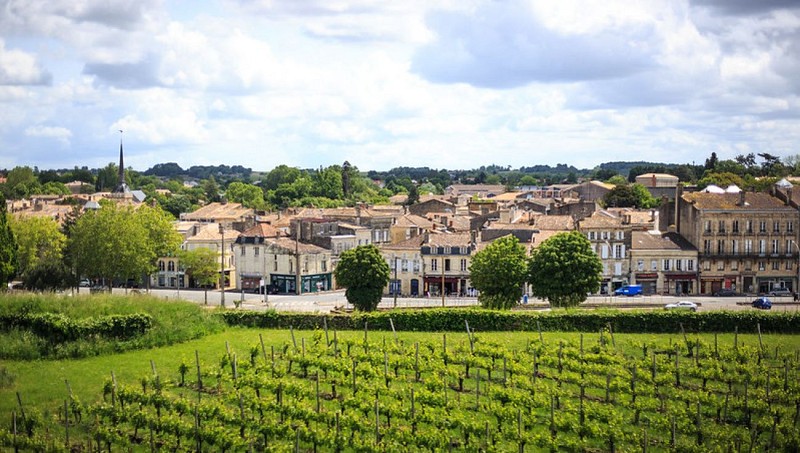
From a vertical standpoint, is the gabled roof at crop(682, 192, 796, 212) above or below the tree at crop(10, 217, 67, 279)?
above

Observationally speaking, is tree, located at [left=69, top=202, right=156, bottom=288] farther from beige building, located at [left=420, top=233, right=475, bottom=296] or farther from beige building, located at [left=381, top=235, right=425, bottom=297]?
beige building, located at [left=420, top=233, right=475, bottom=296]

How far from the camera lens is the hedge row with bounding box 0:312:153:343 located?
126 feet

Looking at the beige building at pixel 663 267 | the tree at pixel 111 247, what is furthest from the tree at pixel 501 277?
the tree at pixel 111 247

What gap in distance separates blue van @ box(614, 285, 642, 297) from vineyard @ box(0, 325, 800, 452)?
31146mm

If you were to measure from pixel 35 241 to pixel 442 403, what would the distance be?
52.0 meters

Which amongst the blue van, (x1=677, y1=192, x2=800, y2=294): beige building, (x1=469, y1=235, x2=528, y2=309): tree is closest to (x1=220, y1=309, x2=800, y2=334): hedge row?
(x1=469, y1=235, x2=528, y2=309): tree

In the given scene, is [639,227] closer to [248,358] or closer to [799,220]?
[799,220]

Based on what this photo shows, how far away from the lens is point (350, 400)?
1126 inches

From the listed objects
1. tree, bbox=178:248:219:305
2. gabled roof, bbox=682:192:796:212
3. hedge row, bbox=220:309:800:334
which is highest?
gabled roof, bbox=682:192:796:212

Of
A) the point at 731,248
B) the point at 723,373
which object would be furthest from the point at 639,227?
the point at 723,373

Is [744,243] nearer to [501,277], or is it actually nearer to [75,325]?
[501,277]

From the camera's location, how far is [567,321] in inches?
1719

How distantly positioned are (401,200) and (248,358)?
4448 inches

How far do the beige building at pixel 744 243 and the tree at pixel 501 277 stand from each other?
65.3 feet
